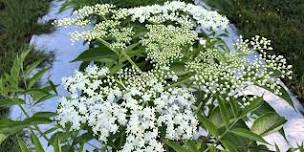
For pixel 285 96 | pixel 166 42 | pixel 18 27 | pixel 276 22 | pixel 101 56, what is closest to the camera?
pixel 166 42

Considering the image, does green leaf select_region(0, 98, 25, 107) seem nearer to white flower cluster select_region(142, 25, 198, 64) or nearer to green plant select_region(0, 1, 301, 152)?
green plant select_region(0, 1, 301, 152)

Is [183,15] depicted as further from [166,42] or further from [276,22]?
[276,22]

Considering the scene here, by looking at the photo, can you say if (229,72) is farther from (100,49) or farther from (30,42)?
(30,42)

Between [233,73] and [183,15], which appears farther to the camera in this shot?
[183,15]

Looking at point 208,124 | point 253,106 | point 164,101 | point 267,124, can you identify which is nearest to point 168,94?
point 164,101

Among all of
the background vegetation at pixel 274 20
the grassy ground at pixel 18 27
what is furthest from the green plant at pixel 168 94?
the grassy ground at pixel 18 27

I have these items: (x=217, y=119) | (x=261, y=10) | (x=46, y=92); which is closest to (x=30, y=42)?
(x=261, y=10)
